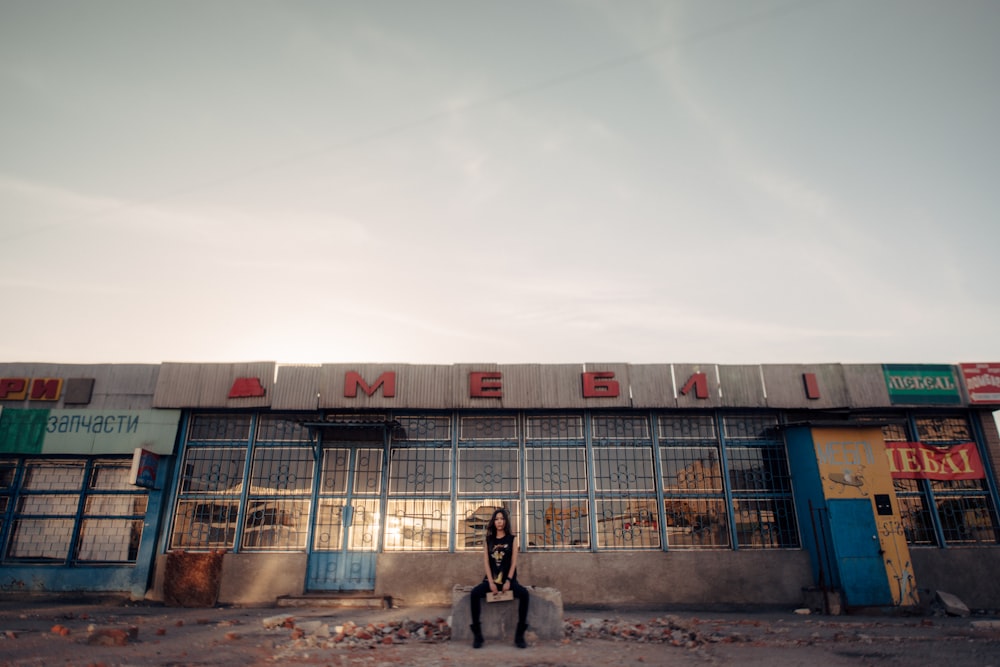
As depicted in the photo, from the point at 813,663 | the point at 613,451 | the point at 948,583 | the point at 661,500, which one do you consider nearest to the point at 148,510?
the point at 613,451

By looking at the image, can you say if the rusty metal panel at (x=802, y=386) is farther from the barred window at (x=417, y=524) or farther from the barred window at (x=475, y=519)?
the barred window at (x=417, y=524)

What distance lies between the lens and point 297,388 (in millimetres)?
13414

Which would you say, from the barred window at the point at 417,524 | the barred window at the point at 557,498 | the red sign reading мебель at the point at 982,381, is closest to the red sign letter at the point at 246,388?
the barred window at the point at 417,524

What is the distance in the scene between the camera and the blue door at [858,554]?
11547 millimetres

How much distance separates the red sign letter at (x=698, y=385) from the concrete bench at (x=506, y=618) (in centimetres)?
702

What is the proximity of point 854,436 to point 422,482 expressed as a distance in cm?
1043

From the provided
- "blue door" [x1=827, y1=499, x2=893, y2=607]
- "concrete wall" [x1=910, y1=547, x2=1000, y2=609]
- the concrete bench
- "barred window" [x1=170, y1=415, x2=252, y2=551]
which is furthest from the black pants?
"concrete wall" [x1=910, y1=547, x2=1000, y2=609]

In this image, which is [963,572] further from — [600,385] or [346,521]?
[346,521]

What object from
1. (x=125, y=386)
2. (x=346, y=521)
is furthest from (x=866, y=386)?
(x=125, y=386)

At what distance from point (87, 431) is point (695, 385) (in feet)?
50.0

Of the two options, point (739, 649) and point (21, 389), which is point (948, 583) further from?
point (21, 389)

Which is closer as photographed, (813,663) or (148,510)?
(813,663)

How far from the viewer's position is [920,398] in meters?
13.8

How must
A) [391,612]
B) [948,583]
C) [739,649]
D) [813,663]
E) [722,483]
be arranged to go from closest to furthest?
1. [813,663]
2. [739,649]
3. [391,612]
4. [948,583]
5. [722,483]
